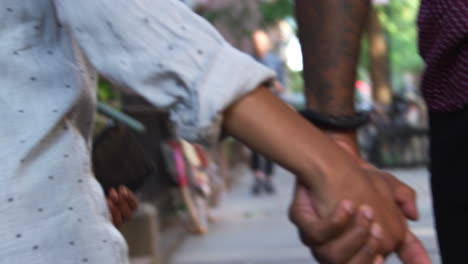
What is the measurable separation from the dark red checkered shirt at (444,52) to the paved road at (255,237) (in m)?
2.91

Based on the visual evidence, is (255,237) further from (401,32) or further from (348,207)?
(401,32)

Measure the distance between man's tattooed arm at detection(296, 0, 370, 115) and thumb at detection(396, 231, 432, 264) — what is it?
60 cm

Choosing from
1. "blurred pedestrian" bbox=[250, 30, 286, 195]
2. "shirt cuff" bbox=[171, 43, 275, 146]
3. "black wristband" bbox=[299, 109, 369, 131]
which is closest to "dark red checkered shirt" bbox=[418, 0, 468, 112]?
"black wristband" bbox=[299, 109, 369, 131]

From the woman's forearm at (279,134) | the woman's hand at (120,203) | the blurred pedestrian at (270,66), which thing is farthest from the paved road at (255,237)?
the woman's forearm at (279,134)

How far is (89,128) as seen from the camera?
1553 mm

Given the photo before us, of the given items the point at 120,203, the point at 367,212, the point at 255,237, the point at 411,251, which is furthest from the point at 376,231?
the point at 255,237

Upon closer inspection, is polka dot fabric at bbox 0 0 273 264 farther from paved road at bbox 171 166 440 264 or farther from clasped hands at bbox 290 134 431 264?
paved road at bbox 171 166 440 264

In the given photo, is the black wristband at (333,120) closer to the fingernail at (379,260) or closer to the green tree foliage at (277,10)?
the fingernail at (379,260)

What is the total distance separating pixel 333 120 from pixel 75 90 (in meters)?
0.79

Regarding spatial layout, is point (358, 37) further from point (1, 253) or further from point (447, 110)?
point (1, 253)

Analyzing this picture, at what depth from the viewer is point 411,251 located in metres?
1.56

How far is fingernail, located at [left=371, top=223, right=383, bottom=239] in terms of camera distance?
142 cm

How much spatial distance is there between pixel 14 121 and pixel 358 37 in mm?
1084

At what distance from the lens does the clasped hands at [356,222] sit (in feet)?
4.61
